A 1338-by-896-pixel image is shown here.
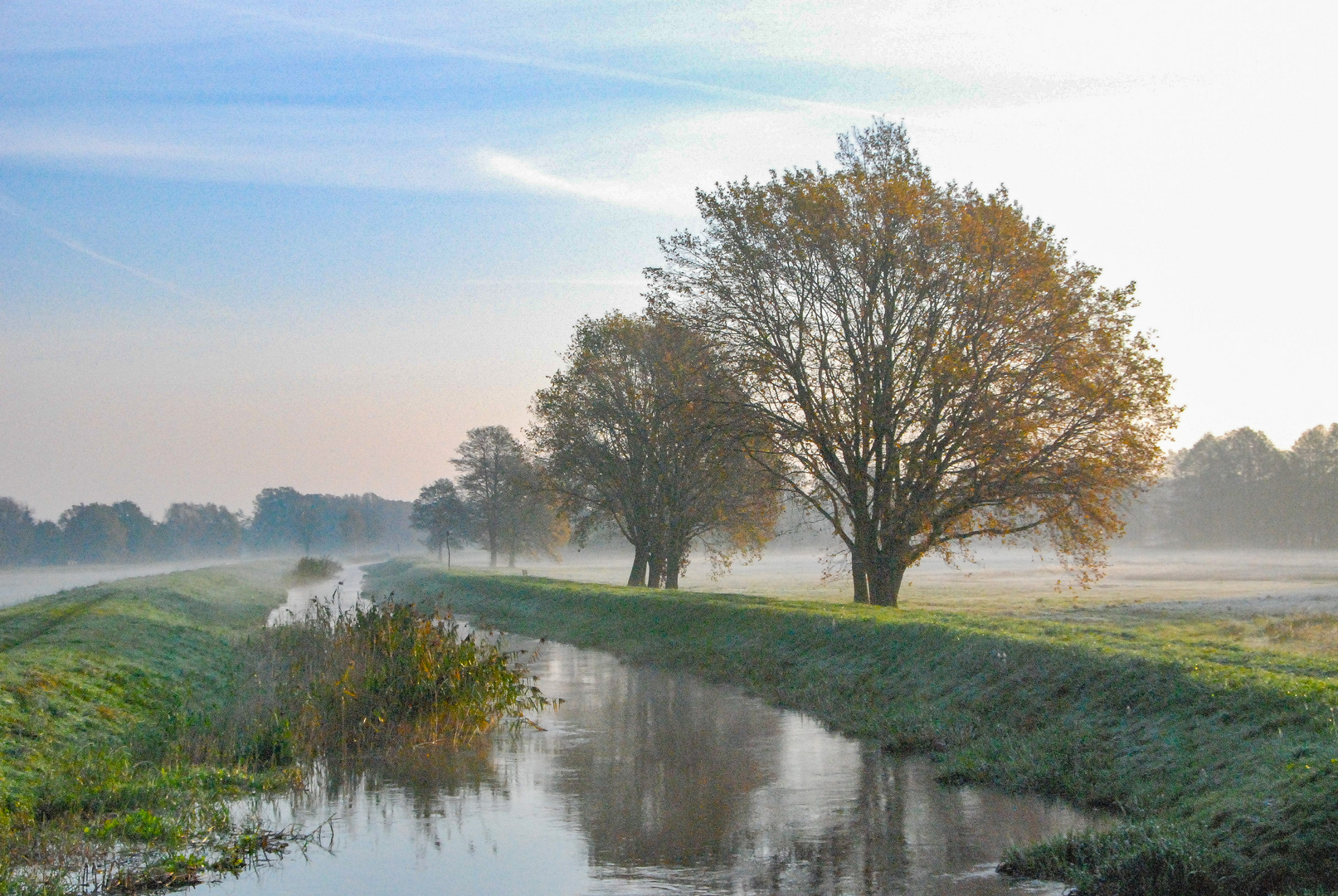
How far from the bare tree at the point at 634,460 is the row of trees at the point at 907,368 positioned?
281 inches

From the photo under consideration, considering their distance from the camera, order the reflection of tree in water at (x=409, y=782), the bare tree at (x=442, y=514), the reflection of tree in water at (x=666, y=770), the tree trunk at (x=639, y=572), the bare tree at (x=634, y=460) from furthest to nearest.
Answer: the bare tree at (x=442, y=514)
the tree trunk at (x=639, y=572)
the bare tree at (x=634, y=460)
the reflection of tree in water at (x=409, y=782)
the reflection of tree in water at (x=666, y=770)

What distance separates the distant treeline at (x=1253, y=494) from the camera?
3846 inches

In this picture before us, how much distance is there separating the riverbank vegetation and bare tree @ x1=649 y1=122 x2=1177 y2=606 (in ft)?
37.5

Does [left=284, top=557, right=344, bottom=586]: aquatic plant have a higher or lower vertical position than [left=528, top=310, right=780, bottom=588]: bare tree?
lower

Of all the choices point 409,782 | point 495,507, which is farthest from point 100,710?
point 495,507

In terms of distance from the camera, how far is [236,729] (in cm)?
1266

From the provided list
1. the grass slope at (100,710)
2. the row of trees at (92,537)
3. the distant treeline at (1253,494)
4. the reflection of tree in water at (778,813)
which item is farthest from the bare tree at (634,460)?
the row of trees at (92,537)

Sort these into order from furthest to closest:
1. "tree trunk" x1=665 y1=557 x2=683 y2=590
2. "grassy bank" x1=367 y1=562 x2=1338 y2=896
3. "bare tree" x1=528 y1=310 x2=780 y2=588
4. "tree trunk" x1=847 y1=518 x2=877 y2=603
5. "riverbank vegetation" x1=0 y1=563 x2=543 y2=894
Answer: "tree trunk" x1=665 y1=557 x2=683 y2=590
"bare tree" x1=528 y1=310 x2=780 y2=588
"tree trunk" x1=847 y1=518 x2=877 y2=603
"riverbank vegetation" x1=0 y1=563 x2=543 y2=894
"grassy bank" x1=367 y1=562 x2=1338 y2=896

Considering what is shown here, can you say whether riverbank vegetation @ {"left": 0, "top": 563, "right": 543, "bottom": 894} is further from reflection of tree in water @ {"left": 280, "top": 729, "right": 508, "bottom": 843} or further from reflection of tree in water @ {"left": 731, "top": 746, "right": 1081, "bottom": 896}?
reflection of tree in water @ {"left": 731, "top": 746, "right": 1081, "bottom": 896}

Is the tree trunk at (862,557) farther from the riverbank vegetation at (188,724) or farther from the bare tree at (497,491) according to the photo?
the bare tree at (497,491)

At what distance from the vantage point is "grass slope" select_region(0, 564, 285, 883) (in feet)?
30.9

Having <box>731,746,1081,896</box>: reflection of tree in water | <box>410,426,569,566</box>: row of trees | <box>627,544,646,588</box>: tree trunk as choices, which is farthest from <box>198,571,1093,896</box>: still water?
<box>410,426,569,566</box>: row of trees

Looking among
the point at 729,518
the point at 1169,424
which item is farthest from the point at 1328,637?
the point at 729,518

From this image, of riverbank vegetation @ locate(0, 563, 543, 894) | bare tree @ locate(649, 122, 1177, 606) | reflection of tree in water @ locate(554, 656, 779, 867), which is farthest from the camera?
bare tree @ locate(649, 122, 1177, 606)
